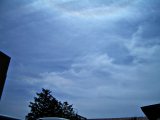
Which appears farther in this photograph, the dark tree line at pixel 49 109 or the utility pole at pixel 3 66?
the dark tree line at pixel 49 109

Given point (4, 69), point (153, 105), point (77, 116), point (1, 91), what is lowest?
point (153, 105)

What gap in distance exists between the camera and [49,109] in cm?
4788

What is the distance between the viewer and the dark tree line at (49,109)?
4716cm

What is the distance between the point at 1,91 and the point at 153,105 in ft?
34.3

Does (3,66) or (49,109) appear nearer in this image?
(3,66)

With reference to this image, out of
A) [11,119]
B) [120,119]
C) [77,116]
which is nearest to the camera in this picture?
[11,119]

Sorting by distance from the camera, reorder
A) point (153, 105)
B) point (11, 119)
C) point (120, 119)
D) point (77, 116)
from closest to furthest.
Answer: point (11, 119), point (153, 105), point (120, 119), point (77, 116)

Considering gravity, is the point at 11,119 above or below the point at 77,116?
below

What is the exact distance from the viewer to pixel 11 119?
10164 millimetres

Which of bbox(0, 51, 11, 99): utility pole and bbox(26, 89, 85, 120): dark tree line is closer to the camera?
bbox(0, 51, 11, 99): utility pole

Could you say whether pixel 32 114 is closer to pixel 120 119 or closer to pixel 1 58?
pixel 120 119

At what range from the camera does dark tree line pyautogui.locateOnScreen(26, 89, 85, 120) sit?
47.2 meters

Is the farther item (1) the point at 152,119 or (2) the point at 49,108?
(2) the point at 49,108

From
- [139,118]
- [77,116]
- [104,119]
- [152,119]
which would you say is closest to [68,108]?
[77,116]
